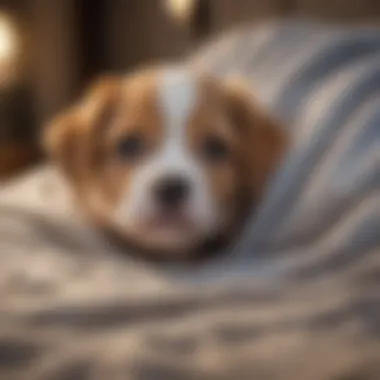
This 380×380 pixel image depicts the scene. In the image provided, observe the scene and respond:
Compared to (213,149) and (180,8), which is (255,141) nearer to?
(213,149)

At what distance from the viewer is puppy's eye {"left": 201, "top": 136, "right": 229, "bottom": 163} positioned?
0.73 metres

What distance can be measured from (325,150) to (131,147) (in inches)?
9.4

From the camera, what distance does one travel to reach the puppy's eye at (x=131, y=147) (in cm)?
73

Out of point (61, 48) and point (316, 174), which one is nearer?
point (316, 174)

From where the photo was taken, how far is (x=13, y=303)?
618 mm

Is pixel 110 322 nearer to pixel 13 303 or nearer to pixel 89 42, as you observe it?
pixel 13 303

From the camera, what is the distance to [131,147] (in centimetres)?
74

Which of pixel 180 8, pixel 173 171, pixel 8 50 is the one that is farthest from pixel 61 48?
pixel 173 171

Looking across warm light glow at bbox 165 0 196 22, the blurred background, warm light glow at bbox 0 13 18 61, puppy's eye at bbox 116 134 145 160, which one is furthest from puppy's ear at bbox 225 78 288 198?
warm light glow at bbox 0 13 18 61

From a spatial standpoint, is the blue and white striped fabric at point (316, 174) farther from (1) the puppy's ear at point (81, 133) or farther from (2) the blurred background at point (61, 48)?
(2) the blurred background at point (61, 48)

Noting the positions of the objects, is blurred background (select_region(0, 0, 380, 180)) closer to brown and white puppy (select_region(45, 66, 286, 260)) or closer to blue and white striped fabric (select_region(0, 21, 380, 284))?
blue and white striped fabric (select_region(0, 21, 380, 284))

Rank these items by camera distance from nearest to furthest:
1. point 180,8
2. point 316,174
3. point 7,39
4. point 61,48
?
1. point 316,174
2. point 180,8
3. point 7,39
4. point 61,48

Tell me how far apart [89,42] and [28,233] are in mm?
1397

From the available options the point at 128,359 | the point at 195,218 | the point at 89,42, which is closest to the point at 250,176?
the point at 195,218
